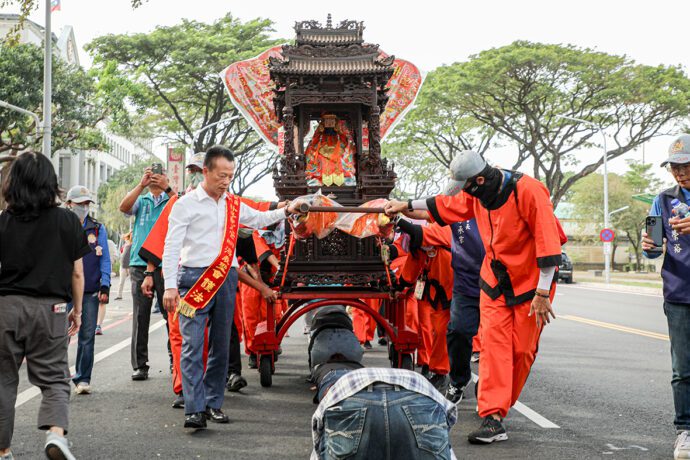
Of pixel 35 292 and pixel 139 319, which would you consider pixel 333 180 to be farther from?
pixel 35 292

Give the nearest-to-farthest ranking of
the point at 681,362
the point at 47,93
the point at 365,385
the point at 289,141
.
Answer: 1. the point at 365,385
2. the point at 681,362
3. the point at 289,141
4. the point at 47,93

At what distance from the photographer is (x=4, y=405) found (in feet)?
14.9

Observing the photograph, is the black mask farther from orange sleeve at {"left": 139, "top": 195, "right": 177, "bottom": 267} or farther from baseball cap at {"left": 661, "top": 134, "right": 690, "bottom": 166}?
orange sleeve at {"left": 139, "top": 195, "right": 177, "bottom": 267}

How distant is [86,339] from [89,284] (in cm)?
57

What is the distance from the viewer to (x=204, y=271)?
5895 millimetres

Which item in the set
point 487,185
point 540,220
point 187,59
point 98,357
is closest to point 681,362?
point 540,220

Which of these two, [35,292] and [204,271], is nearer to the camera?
[35,292]

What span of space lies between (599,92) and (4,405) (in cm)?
2994

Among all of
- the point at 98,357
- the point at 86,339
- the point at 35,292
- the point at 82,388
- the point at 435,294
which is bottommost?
the point at 98,357

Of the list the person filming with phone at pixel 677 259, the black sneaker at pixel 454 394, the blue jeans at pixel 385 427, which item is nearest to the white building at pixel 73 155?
the black sneaker at pixel 454 394

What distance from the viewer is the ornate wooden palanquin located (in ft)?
25.5

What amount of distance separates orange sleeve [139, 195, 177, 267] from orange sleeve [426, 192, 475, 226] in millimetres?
2315

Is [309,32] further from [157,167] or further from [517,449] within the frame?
[517,449]

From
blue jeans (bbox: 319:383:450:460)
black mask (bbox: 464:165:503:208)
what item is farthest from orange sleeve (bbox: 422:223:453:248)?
blue jeans (bbox: 319:383:450:460)
